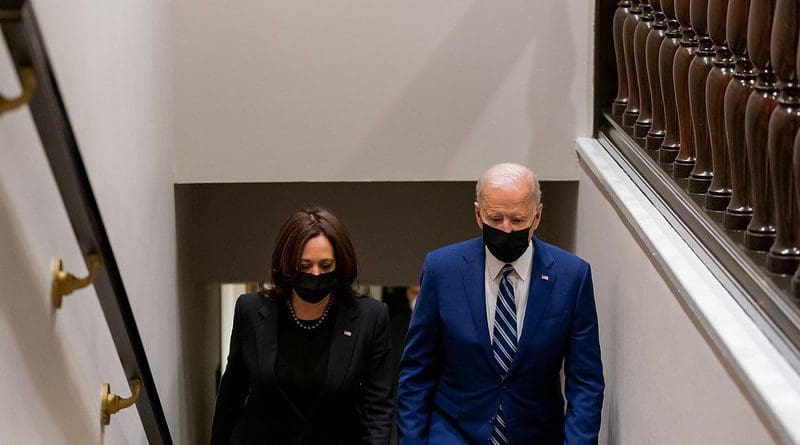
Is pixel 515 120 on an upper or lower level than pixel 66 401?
upper

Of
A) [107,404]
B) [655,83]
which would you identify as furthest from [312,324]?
[655,83]

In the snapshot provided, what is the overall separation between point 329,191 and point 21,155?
4902 millimetres

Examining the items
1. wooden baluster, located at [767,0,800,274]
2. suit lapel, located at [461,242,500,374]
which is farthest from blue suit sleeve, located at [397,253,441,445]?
wooden baluster, located at [767,0,800,274]

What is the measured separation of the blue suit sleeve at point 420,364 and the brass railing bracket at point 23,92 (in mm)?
2391

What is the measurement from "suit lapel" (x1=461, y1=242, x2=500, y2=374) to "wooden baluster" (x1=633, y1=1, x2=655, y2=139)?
2.86 ft

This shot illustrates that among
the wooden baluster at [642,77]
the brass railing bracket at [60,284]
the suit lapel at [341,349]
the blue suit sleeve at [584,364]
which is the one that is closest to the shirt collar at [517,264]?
the blue suit sleeve at [584,364]

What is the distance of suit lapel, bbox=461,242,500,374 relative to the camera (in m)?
4.41

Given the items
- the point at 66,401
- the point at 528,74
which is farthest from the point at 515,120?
the point at 66,401

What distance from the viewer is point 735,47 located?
3.43 metres

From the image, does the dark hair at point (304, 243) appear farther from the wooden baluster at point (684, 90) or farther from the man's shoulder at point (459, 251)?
the wooden baluster at point (684, 90)

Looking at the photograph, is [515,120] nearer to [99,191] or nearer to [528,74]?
[528,74]

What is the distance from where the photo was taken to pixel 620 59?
545 centimetres

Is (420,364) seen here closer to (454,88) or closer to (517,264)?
(517,264)

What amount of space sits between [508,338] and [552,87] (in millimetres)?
1818
